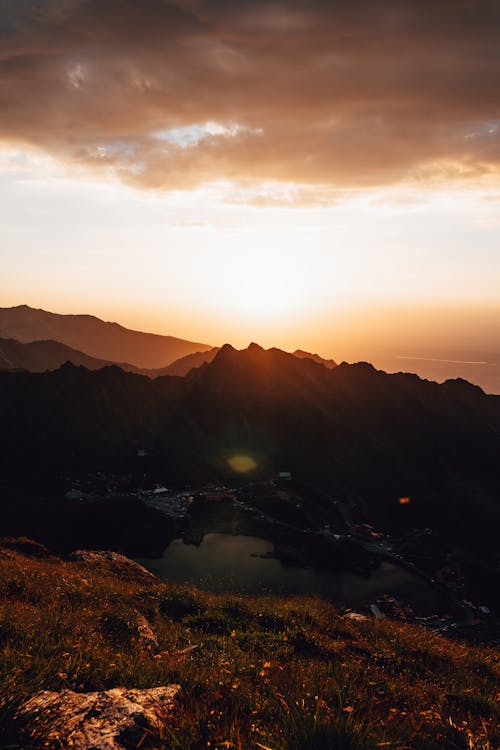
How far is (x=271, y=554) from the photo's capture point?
102 metres

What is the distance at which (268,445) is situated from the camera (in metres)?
178

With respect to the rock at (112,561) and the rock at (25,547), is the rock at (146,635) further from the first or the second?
the rock at (25,547)

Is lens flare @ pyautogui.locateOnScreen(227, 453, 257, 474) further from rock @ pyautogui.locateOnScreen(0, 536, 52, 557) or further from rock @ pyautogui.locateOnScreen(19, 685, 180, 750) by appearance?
rock @ pyautogui.locateOnScreen(19, 685, 180, 750)

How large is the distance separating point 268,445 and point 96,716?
175m

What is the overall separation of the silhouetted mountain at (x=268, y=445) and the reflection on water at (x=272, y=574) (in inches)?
1564

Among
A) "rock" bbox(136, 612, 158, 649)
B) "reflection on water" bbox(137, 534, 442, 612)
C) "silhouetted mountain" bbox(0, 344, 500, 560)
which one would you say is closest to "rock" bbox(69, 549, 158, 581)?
"rock" bbox(136, 612, 158, 649)

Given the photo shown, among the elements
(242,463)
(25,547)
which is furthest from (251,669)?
(242,463)

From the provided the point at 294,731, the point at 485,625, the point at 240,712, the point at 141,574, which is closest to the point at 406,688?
the point at 240,712

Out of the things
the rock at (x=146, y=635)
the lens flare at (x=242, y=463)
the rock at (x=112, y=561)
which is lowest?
the lens flare at (x=242, y=463)

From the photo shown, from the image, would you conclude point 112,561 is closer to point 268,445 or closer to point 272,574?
point 272,574

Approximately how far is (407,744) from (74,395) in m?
204

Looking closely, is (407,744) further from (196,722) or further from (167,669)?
(167,669)

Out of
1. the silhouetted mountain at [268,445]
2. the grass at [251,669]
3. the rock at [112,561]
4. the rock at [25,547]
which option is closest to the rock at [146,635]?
the grass at [251,669]

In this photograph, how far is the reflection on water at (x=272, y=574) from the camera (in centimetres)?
8725
